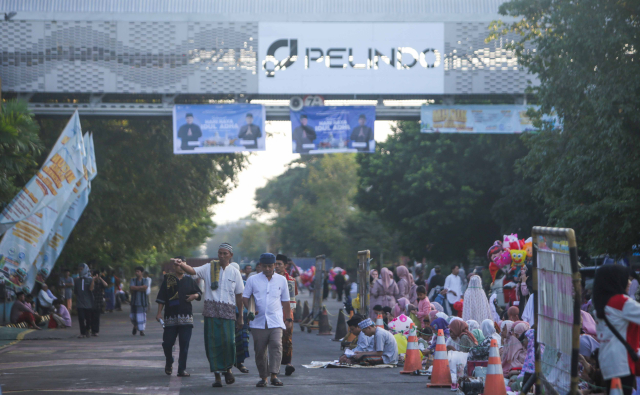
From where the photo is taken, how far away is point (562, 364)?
6.27m

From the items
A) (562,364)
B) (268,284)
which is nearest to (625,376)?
(562,364)

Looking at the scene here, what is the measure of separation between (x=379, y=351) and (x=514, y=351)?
126 inches

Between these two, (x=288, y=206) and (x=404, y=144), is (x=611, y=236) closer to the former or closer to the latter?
(x=404, y=144)

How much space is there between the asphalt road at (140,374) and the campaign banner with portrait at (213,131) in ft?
20.6

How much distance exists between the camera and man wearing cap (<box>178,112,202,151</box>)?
22.0 m

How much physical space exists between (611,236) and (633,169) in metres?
2.16

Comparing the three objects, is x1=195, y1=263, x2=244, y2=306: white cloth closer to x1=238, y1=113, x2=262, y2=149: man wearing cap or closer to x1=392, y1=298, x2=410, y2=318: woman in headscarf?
x1=392, y1=298, x2=410, y2=318: woman in headscarf

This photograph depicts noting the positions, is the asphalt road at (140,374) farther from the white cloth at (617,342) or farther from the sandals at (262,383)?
the white cloth at (617,342)

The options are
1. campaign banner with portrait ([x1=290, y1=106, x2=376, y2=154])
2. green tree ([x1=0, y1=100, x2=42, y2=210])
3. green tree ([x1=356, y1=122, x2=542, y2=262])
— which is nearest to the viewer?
green tree ([x1=0, y1=100, x2=42, y2=210])

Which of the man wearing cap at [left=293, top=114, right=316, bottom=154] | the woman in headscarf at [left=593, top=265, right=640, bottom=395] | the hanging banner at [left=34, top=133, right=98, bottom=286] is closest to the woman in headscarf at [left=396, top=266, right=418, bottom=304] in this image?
the man wearing cap at [left=293, top=114, right=316, bottom=154]

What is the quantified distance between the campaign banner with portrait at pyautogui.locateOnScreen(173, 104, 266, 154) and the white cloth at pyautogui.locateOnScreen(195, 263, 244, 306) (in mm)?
11485

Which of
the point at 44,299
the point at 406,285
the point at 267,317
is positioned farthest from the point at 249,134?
the point at 267,317

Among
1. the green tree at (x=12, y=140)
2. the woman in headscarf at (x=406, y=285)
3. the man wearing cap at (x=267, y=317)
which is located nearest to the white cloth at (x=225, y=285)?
the man wearing cap at (x=267, y=317)

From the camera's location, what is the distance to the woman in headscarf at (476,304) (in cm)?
1263
